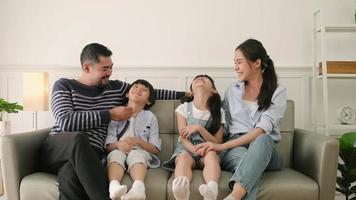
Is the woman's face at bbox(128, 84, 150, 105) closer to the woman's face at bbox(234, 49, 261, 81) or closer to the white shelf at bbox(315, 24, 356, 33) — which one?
the woman's face at bbox(234, 49, 261, 81)

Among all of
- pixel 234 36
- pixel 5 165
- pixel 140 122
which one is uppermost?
pixel 234 36

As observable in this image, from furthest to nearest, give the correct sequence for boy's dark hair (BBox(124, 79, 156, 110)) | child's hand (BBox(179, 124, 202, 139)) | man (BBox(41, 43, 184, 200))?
1. boy's dark hair (BBox(124, 79, 156, 110))
2. child's hand (BBox(179, 124, 202, 139))
3. man (BBox(41, 43, 184, 200))

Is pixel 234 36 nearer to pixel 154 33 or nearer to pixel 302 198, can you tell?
pixel 154 33

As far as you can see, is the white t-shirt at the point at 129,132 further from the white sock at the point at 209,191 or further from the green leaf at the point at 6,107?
the green leaf at the point at 6,107

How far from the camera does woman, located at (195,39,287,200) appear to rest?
1.78 meters

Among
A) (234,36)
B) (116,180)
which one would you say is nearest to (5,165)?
(116,180)

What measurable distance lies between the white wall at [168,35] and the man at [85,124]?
18.2 inches

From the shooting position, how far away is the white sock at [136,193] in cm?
157

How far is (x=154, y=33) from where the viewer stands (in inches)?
109

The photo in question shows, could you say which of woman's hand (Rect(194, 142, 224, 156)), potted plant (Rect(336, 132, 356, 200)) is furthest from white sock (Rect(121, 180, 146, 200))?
potted plant (Rect(336, 132, 356, 200))

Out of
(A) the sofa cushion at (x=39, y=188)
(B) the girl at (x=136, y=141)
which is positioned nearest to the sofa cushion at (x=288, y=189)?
(B) the girl at (x=136, y=141)

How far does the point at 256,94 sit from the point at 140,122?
2.40ft

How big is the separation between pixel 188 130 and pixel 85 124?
0.58 metres

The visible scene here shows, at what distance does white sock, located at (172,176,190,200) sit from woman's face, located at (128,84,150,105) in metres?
0.73
